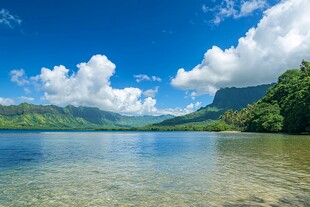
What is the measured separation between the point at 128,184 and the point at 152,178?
3.16m

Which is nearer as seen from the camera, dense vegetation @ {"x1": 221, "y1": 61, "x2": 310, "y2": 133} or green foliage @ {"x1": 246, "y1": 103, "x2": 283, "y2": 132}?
dense vegetation @ {"x1": 221, "y1": 61, "x2": 310, "y2": 133}

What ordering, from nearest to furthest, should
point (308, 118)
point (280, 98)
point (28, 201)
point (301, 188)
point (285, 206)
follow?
point (285, 206) < point (28, 201) < point (301, 188) < point (308, 118) < point (280, 98)

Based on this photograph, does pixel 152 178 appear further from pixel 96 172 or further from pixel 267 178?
pixel 267 178

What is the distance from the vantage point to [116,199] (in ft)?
59.0

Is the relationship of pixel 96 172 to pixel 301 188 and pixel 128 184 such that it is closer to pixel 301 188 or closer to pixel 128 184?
pixel 128 184

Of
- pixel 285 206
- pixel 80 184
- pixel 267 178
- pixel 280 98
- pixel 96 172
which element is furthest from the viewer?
pixel 280 98

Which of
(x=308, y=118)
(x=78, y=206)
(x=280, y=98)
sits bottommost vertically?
(x=78, y=206)

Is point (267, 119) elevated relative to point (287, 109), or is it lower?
lower

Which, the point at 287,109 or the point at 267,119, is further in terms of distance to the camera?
the point at 267,119

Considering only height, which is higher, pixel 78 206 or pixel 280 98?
pixel 280 98

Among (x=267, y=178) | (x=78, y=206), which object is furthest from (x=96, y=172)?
(x=267, y=178)

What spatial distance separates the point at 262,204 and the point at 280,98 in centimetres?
18364

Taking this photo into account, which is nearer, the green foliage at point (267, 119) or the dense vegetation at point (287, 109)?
the dense vegetation at point (287, 109)

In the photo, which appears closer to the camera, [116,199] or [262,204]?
[262,204]
